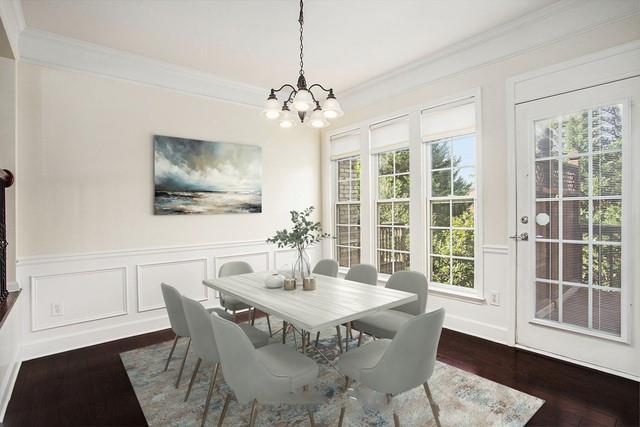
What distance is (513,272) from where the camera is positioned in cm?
327

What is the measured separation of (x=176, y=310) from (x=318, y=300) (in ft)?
3.38

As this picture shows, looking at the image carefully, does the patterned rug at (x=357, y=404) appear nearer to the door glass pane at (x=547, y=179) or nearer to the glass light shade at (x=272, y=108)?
the door glass pane at (x=547, y=179)

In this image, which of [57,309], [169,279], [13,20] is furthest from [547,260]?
[13,20]

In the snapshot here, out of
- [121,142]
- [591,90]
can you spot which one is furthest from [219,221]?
[591,90]

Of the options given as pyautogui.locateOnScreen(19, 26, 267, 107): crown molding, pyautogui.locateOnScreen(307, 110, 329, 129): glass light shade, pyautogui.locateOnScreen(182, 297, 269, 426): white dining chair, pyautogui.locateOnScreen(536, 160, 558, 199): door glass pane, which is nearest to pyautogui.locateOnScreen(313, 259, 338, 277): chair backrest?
pyautogui.locateOnScreen(307, 110, 329, 129): glass light shade

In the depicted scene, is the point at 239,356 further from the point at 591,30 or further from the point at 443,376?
the point at 591,30

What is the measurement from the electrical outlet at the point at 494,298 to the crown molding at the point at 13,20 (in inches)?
185

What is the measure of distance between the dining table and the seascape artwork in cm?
148

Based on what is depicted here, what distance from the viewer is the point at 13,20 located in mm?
2873

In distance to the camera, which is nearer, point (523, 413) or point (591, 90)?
point (523, 413)

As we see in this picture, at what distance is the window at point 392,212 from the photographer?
4349 millimetres

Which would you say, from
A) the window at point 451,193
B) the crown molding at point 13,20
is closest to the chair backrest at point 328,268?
the window at point 451,193

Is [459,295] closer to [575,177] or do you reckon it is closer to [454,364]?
[454,364]

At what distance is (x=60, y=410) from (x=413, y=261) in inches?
137
